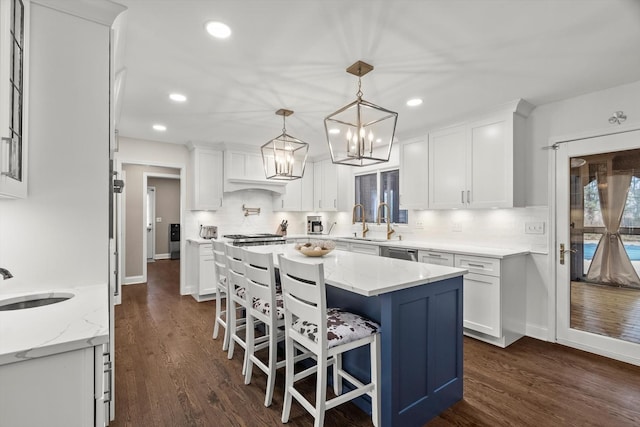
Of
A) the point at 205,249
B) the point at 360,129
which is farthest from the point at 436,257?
the point at 205,249

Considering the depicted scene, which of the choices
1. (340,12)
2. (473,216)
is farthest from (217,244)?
(473,216)

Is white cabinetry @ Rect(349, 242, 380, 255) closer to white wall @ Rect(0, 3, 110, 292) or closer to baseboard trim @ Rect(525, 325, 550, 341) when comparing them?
baseboard trim @ Rect(525, 325, 550, 341)

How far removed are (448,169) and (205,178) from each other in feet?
11.8

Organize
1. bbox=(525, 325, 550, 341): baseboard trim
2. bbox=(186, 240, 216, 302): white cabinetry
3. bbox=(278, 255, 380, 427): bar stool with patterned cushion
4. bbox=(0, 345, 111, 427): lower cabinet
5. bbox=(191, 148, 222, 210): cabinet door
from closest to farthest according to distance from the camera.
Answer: bbox=(0, 345, 111, 427): lower cabinet, bbox=(278, 255, 380, 427): bar stool with patterned cushion, bbox=(525, 325, 550, 341): baseboard trim, bbox=(186, 240, 216, 302): white cabinetry, bbox=(191, 148, 222, 210): cabinet door

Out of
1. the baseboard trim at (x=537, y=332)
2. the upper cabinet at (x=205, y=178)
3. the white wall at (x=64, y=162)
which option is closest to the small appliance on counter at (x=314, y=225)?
the upper cabinet at (x=205, y=178)

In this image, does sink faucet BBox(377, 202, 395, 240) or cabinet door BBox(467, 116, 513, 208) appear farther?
sink faucet BBox(377, 202, 395, 240)

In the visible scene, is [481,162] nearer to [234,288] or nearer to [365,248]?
[365,248]

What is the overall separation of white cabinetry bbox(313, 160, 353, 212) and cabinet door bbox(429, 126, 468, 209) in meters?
1.91

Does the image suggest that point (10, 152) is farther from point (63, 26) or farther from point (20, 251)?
point (63, 26)

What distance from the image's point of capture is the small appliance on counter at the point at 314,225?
19.7 ft

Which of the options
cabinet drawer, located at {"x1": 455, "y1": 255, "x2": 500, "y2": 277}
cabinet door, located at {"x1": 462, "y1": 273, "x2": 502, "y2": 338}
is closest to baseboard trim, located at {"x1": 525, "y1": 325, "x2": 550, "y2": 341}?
cabinet door, located at {"x1": 462, "y1": 273, "x2": 502, "y2": 338}

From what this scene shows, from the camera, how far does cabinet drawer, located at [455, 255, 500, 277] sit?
3.04 m

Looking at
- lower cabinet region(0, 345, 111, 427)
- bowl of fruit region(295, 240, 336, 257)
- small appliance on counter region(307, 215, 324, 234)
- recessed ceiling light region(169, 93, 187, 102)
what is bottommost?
lower cabinet region(0, 345, 111, 427)

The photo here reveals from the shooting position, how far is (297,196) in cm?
595
